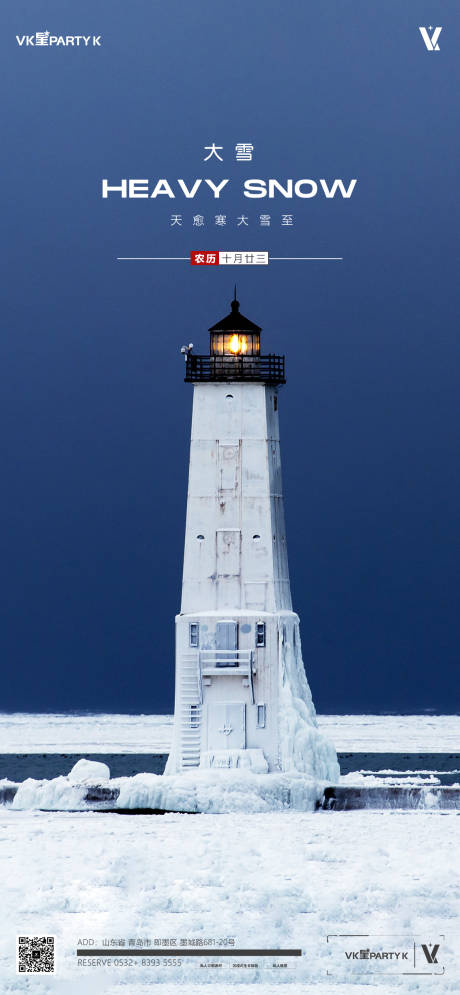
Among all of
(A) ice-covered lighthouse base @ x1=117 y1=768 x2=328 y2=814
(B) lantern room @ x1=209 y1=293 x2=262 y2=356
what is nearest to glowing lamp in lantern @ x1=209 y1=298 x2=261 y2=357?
(B) lantern room @ x1=209 y1=293 x2=262 y2=356

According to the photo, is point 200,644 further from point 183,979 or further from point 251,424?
point 183,979

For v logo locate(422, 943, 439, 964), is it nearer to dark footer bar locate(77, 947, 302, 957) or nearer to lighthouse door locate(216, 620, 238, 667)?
dark footer bar locate(77, 947, 302, 957)

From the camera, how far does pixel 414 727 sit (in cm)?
11494

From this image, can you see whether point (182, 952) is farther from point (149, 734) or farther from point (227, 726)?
point (149, 734)

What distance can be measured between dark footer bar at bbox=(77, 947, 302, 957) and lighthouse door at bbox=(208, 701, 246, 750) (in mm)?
18688

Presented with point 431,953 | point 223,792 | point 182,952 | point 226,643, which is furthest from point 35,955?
point 226,643

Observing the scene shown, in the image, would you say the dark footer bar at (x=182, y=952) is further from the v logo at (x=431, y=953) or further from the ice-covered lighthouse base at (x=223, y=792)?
the ice-covered lighthouse base at (x=223, y=792)

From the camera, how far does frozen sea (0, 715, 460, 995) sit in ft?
95.2

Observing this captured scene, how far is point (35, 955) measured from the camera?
96.0 ft

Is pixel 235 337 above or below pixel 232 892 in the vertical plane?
above

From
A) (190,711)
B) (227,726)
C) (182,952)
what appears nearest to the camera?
(182,952)

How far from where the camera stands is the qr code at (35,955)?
29.0m

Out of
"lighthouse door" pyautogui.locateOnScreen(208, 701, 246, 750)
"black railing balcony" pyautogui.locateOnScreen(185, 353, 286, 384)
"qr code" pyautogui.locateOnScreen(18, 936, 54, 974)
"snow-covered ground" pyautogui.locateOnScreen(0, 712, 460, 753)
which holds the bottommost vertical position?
"qr code" pyautogui.locateOnScreen(18, 936, 54, 974)

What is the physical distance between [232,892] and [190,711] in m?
14.7
